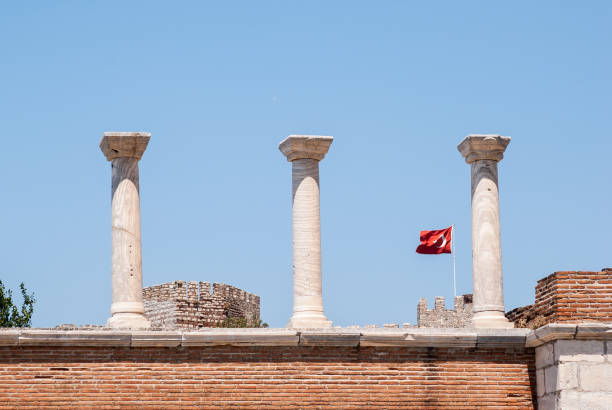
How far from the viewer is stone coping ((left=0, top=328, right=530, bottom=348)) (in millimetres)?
17359

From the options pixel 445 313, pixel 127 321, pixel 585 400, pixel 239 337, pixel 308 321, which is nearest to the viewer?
pixel 585 400

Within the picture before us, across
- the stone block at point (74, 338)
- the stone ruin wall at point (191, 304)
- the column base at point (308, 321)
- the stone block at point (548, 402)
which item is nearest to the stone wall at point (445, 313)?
the stone ruin wall at point (191, 304)

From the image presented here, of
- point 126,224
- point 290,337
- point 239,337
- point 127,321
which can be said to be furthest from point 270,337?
point 126,224

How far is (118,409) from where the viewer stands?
17328 mm

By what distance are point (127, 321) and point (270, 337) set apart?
2100 mm

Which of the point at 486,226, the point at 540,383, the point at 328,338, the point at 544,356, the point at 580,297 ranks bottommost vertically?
the point at 540,383

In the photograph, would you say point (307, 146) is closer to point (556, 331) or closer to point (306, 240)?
point (306, 240)

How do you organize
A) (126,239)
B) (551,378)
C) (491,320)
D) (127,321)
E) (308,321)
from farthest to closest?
(491,320) → (126,239) → (308,321) → (127,321) → (551,378)

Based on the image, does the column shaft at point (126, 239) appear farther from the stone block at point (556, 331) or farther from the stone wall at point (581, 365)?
the stone wall at point (581, 365)

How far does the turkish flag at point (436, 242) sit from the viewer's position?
24.8m

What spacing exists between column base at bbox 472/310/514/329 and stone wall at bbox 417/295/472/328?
2145 centimetres

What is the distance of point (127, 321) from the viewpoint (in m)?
18.0

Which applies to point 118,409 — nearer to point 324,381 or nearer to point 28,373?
point 28,373

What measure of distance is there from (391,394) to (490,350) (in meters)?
1.58
